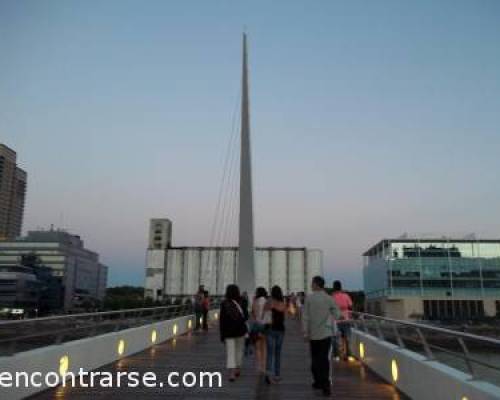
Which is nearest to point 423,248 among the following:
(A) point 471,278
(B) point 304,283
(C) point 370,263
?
(A) point 471,278

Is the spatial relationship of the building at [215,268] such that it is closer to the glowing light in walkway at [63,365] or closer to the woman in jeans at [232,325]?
the woman in jeans at [232,325]

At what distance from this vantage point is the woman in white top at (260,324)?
9.17 metres

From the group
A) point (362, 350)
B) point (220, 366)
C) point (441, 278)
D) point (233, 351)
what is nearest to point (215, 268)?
point (441, 278)

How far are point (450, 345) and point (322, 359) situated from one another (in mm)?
1864

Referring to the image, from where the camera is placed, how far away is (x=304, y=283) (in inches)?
5133

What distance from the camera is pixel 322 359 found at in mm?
7930

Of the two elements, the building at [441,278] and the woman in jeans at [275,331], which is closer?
the woman in jeans at [275,331]

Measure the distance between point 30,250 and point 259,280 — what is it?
6118cm

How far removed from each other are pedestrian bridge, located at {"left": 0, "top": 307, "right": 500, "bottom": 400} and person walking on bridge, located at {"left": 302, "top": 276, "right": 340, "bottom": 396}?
0.36m

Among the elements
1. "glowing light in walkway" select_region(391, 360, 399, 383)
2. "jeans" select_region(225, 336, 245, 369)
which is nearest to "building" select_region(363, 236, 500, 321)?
"glowing light in walkway" select_region(391, 360, 399, 383)

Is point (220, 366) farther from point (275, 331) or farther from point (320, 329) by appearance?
point (320, 329)

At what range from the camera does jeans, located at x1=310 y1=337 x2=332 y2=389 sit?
25.9ft

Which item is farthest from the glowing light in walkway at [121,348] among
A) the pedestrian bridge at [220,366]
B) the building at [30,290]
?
the building at [30,290]

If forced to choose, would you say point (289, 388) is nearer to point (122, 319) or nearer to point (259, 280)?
point (122, 319)
